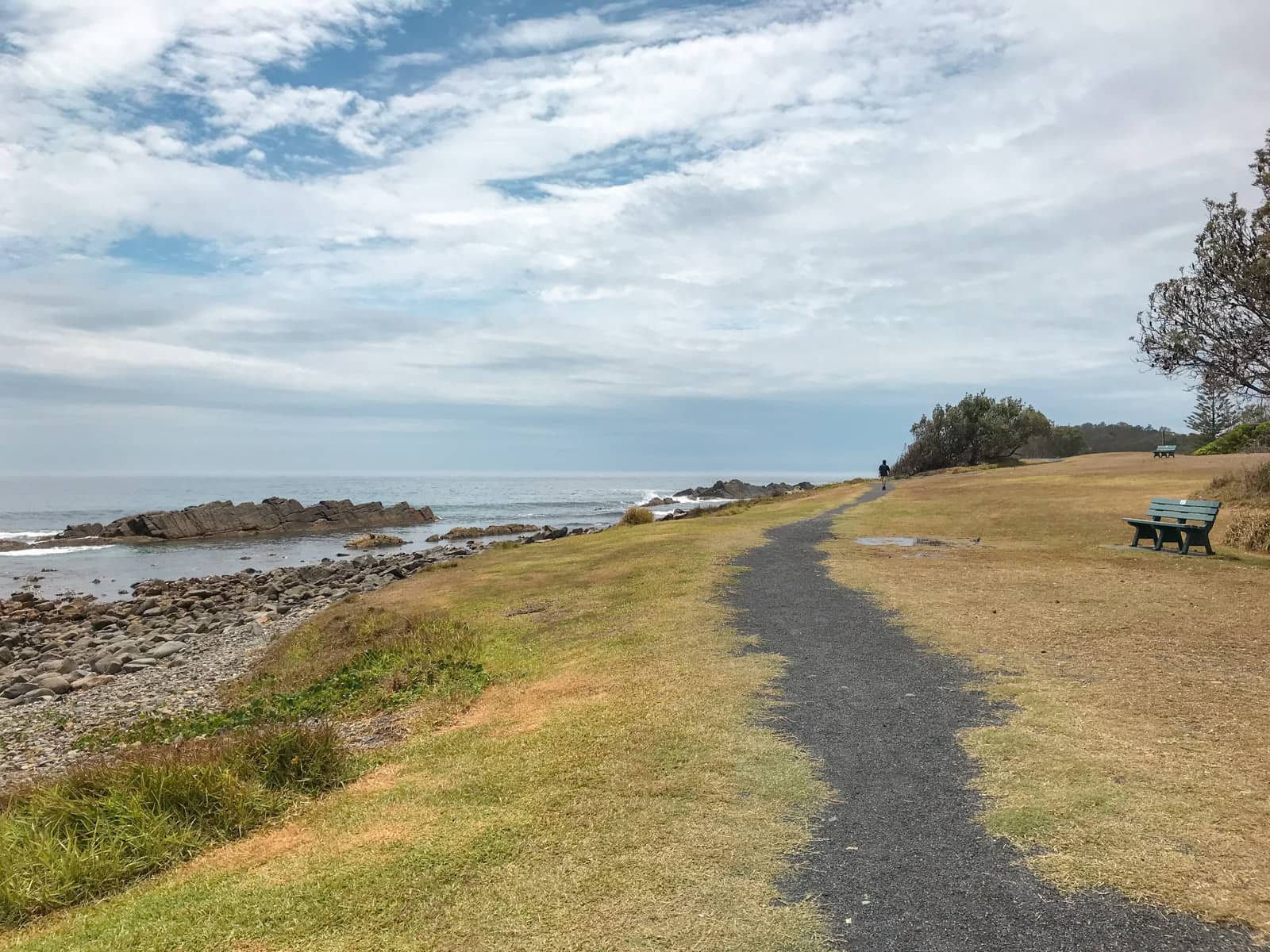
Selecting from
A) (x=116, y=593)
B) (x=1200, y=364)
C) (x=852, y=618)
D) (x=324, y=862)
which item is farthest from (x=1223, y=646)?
(x=116, y=593)

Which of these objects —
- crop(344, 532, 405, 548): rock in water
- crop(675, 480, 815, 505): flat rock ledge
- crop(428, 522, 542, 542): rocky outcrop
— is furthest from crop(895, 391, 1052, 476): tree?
crop(344, 532, 405, 548): rock in water

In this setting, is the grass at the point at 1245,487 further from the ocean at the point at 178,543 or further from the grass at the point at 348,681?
the ocean at the point at 178,543

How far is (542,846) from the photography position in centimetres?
561

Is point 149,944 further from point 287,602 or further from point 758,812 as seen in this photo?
point 287,602

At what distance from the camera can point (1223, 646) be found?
10.1 m

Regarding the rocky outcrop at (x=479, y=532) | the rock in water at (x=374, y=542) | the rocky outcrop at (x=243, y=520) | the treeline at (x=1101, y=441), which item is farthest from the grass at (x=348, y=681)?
the treeline at (x=1101, y=441)

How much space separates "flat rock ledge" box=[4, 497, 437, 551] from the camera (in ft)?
201

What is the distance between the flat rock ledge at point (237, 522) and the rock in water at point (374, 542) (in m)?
12.8

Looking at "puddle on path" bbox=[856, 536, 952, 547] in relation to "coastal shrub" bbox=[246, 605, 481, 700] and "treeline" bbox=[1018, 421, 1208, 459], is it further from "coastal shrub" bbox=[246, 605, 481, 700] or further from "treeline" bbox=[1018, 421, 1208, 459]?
"treeline" bbox=[1018, 421, 1208, 459]

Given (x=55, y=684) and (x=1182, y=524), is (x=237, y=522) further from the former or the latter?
(x=1182, y=524)

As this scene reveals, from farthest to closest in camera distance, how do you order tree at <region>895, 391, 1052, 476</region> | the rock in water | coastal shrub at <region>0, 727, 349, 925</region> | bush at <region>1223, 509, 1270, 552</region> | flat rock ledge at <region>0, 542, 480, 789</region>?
tree at <region>895, 391, 1052, 476</region> < the rock in water < bush at <region>1223, 509, 1270, 552</region> < flat rock ledge at <region>0, 542, 480, 789</region> < coastal shrub at <region>0, 727, 349, 925</region>

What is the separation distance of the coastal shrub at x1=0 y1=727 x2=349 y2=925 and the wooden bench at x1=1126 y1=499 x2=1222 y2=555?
18274 millimetres

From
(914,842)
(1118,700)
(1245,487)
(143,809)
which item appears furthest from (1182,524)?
(143,809)

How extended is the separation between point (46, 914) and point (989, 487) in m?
42.6
